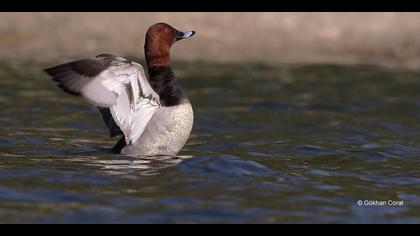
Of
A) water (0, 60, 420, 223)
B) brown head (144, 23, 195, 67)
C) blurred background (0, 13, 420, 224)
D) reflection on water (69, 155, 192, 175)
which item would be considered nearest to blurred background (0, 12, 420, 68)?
blurred background (0, 13, 420, 224)

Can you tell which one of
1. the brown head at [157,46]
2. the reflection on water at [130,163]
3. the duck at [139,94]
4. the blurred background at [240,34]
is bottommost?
the reflection on water at [130,163]

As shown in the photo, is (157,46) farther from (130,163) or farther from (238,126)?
(238,126)

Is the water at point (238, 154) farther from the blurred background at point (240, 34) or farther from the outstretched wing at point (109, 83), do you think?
the blurred background at point (240, 34)

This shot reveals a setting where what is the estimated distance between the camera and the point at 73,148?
359 inches

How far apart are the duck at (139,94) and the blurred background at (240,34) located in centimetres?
734

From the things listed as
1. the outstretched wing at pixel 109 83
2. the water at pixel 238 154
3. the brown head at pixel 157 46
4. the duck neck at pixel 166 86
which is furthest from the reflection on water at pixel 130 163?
the brown head at pixel 157 46

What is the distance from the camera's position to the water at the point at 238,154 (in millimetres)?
6699

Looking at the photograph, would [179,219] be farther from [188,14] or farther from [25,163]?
[188,14]

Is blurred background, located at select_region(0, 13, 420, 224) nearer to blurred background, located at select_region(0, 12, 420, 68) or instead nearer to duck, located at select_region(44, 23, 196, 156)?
blurred background, located at select_region(0, 12, 420, 68)

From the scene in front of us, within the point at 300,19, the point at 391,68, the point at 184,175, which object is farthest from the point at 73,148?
the point at 300,19

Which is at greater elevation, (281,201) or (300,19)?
(300,19)

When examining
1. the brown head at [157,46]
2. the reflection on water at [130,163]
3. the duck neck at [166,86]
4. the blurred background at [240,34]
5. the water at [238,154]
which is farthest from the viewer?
the blurred background at [240,34]
